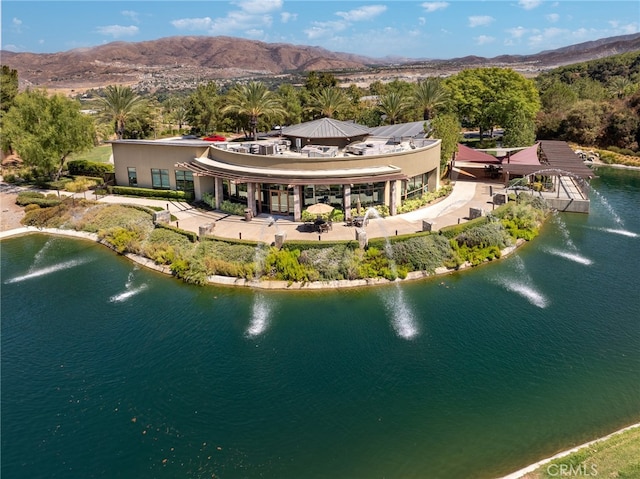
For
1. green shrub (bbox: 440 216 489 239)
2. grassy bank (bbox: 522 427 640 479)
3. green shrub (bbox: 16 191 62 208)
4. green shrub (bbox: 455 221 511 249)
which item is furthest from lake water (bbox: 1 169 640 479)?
green shrub (bbox: 16 191 62 208)

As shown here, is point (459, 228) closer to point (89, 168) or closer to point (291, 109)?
point (89, 168)

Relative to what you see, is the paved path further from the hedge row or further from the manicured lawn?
the manicured lawn

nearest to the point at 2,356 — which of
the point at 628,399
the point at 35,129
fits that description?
the point at 628,399

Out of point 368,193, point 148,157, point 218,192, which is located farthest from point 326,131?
point 148,157

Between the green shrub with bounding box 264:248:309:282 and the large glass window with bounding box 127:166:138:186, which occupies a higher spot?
the large glass window with bounding box 127:166:138:186

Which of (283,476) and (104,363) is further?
(104,363)

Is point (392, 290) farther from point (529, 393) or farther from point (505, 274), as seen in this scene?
point (529, 393)
